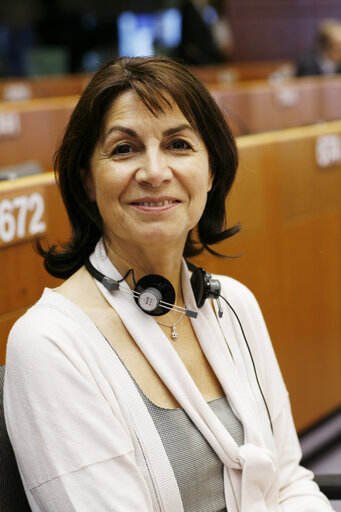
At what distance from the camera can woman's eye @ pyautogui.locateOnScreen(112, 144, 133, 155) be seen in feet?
4.28

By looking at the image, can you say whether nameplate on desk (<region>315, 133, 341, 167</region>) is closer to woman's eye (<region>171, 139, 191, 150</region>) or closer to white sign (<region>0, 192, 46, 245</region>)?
white sign (<region>0, 192, 46, 245</region>)

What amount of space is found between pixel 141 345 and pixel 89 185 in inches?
12.5

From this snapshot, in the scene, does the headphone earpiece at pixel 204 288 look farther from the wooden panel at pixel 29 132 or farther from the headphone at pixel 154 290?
the wooden panel at pixel 29 132

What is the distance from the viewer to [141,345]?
1.31 meters

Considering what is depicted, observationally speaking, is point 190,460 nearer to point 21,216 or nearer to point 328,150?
point 21,216

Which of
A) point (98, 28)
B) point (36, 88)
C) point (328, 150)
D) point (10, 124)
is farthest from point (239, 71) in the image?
point (328, 150)

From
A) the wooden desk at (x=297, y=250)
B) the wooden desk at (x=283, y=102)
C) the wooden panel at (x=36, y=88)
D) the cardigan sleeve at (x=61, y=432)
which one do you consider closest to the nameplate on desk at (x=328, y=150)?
the wooden desk at (x=297, y=250)

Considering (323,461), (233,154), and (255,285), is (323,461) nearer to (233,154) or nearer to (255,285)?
(255,285)

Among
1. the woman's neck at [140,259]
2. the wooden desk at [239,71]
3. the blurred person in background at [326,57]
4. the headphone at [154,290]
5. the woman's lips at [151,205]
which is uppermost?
the woman's lips at [151,205]

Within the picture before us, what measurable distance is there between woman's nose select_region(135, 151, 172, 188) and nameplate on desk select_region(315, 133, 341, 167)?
1.70 meters

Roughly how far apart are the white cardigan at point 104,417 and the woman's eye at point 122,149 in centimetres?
20

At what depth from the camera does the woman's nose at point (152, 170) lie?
4.20 feet

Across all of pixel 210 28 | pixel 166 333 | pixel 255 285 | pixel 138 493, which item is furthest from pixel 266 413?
pixel 210 28

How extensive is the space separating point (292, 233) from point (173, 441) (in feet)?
5.39
